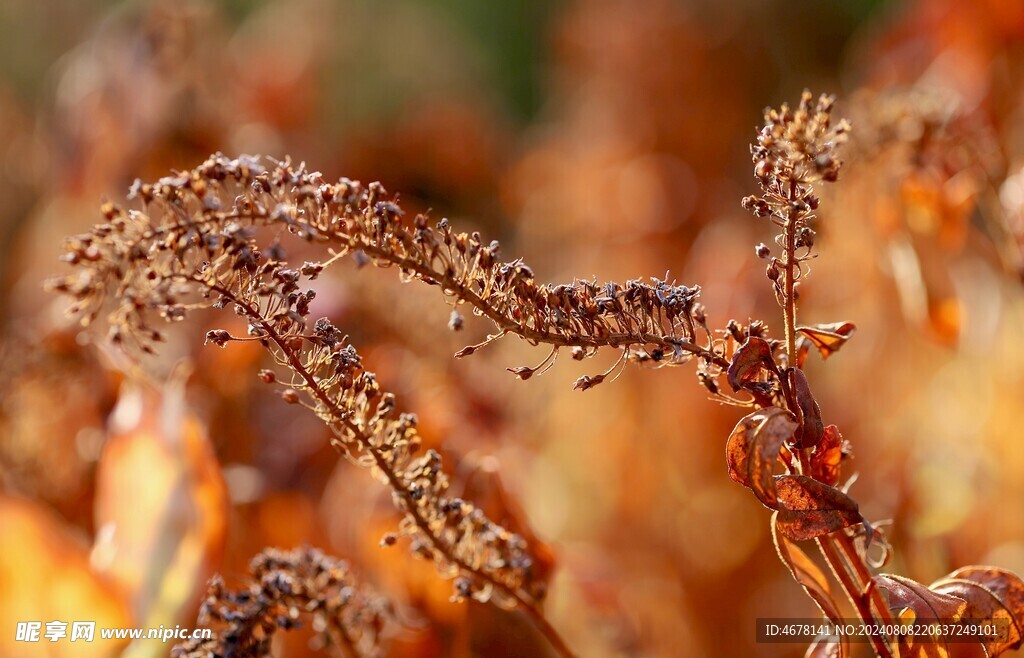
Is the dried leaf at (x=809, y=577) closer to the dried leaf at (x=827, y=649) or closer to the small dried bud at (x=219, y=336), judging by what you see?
the dried leaf at (x=827, y=649)

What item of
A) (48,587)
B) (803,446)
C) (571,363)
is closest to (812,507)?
(803,446)

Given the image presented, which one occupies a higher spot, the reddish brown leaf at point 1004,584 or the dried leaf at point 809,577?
the reddish brown leaf at point 1004,584

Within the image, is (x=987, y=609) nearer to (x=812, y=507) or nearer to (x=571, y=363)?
(x=812, y=507)

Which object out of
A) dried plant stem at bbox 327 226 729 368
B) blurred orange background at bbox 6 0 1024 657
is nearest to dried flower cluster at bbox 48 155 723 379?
dried plant stem at bbox 327 226 729 368

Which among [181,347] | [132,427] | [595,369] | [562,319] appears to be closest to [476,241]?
[562,319]

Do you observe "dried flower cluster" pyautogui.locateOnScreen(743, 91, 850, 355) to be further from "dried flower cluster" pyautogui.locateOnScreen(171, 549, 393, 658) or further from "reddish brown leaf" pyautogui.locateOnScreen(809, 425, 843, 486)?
"dried flower cluster" pyautogui.locateOnScreen(171, 549, 393, 658)

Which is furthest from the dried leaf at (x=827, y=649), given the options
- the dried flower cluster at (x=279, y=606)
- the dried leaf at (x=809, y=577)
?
the dried flower cluster at (x=279, y=606)
